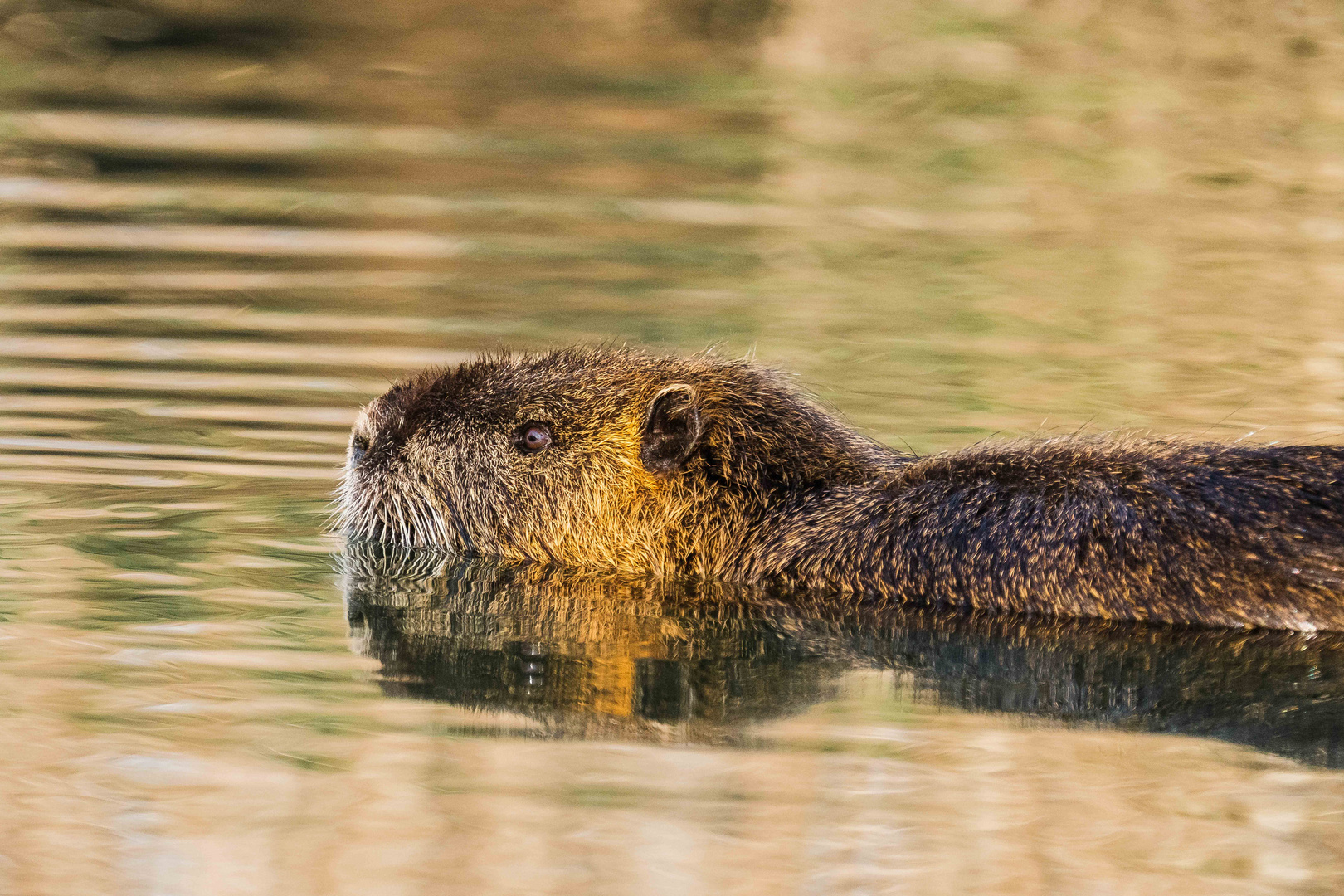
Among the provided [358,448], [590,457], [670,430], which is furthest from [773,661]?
[358,448]

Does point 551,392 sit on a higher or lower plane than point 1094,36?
lower

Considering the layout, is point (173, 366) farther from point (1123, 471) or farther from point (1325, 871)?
point (1325, 871)

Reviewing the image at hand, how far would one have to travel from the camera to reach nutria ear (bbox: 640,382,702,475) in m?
6.04

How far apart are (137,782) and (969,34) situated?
2602 cm

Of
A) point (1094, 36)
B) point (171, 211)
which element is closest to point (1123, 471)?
point (171, 211)

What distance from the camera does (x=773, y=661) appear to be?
5324 millimetres

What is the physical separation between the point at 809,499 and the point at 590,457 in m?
0.80

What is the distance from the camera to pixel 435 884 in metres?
3.66

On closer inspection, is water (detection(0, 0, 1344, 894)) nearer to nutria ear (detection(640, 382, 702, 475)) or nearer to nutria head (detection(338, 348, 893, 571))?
nutria head (detection(338, 348, 893, 571))

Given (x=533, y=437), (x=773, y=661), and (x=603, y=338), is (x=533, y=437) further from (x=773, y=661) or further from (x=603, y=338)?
(x=603, y=338)

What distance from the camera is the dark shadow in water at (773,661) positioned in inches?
188

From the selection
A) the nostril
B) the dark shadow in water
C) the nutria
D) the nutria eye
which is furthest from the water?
the nutria eye

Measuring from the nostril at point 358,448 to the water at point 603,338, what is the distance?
0.35m

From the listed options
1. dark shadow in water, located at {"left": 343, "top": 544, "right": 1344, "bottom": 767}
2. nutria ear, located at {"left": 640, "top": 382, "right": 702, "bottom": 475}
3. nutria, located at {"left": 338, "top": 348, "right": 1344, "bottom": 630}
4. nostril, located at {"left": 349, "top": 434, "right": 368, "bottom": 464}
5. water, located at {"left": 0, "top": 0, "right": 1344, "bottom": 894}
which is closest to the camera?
water, located at {"left": 0, "top": 0, "right": 1344, "bottom": 894}
